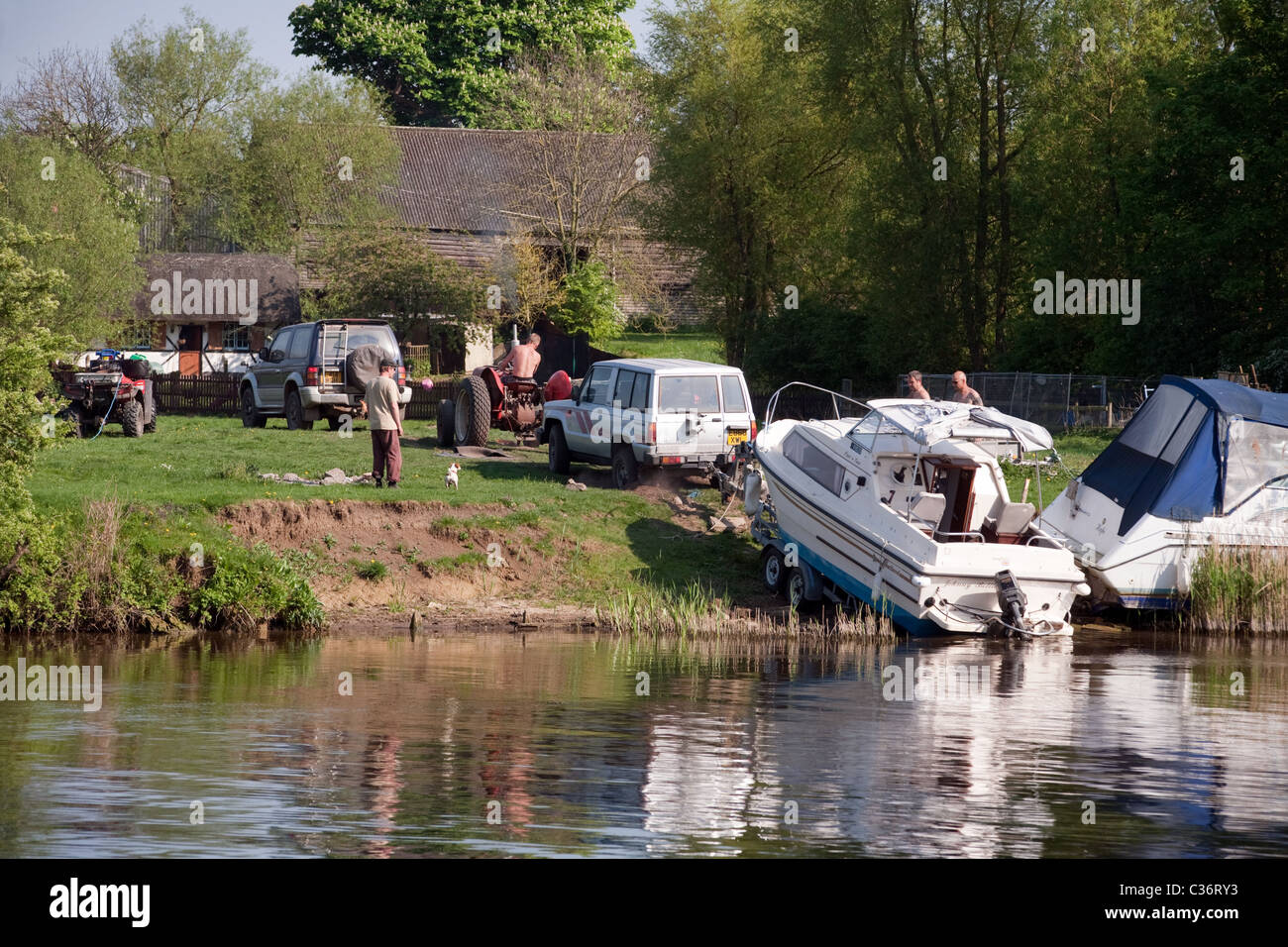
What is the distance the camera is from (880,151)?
136 ft

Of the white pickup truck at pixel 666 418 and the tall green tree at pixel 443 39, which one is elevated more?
the tall green tree at pixel 443 39

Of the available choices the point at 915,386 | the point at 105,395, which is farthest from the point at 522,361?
the point at 915,386

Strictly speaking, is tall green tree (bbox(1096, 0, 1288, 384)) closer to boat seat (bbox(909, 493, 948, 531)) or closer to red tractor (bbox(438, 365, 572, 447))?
red tractor (bbox(438, 365, 572, 447))

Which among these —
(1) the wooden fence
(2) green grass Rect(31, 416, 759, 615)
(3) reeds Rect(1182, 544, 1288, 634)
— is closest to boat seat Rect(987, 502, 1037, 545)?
(3) reeds Rect(1182, 544, 1288, 634)

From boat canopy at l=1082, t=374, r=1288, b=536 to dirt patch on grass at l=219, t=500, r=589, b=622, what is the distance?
7783 mm

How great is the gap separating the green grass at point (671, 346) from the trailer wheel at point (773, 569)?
2696 centimetres

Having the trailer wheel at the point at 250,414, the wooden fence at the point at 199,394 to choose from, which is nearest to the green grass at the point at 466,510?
the trailer wheel at the point at 250,414

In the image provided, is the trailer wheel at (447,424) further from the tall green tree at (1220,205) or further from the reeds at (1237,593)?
the tall green tree at (1220,205)

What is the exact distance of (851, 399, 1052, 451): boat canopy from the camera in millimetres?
19469

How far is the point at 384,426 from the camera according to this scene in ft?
72.6

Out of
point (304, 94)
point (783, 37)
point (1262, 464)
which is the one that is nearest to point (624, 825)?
point (1262, 464)

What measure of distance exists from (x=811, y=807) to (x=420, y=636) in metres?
9.03

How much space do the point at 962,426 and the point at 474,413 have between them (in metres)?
10.4

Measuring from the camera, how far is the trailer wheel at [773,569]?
2162 centimetres
